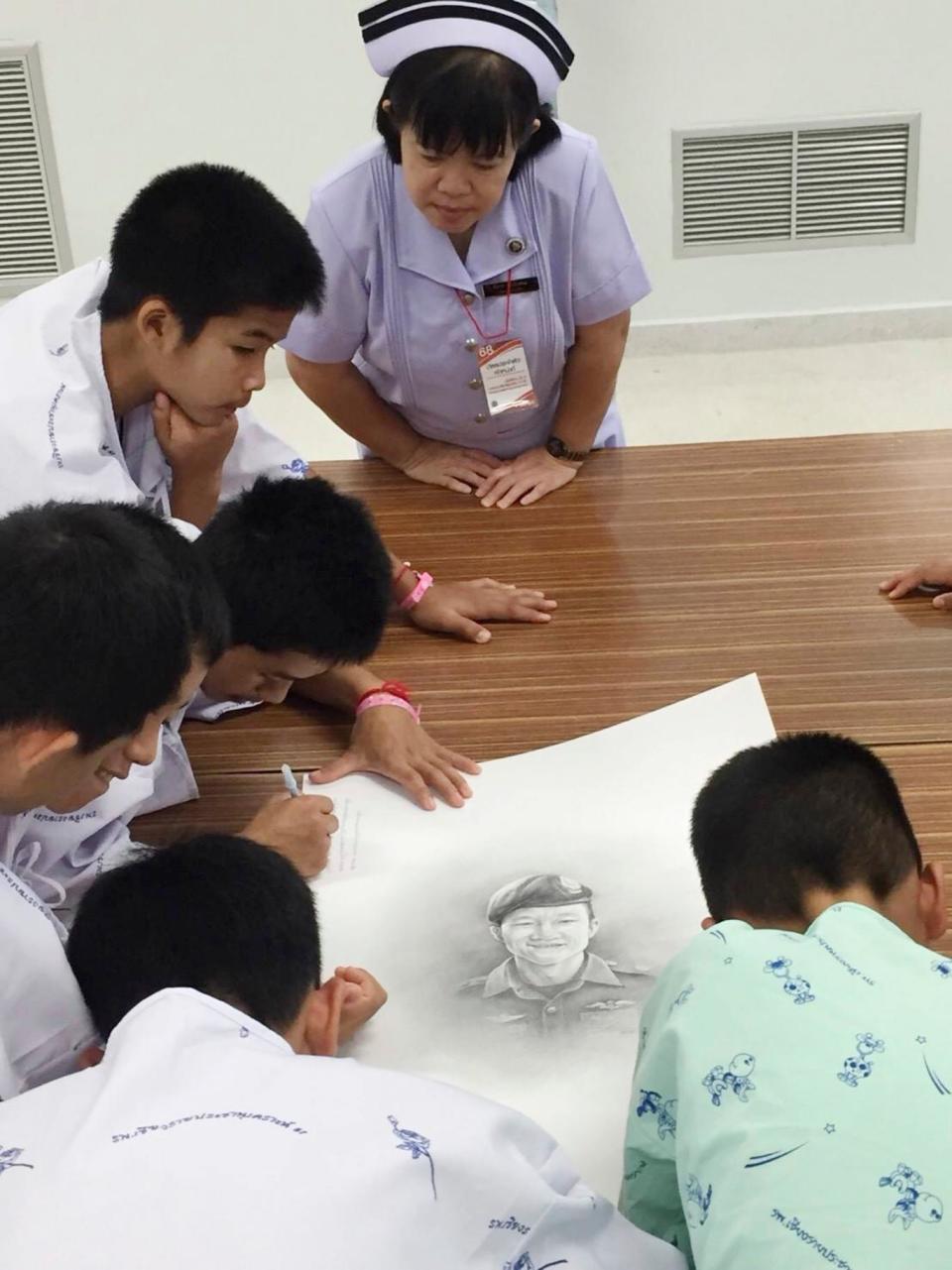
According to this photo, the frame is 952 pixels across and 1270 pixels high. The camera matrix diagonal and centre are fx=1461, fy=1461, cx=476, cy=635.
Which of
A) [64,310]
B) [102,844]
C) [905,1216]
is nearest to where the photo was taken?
[905,1216]

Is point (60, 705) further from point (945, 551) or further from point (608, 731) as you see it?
point (945, 551)

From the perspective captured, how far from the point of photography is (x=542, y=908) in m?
1.27

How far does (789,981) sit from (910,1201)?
0.52ft

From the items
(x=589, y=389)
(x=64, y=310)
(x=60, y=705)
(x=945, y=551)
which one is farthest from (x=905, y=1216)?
(x=589, y=389)

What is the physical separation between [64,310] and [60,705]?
693 millimetres

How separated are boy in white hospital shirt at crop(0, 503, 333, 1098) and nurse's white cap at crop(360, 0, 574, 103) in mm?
792

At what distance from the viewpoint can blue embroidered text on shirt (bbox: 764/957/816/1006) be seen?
0.92m

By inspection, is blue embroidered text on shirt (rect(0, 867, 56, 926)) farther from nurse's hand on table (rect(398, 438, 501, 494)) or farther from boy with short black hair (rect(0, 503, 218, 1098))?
nurse's hand on table (rect(398, 438, 501, 494))

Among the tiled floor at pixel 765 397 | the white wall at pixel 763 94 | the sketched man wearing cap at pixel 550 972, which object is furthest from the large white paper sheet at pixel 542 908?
the white wall at pixel 763 94

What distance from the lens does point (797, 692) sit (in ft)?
4.94

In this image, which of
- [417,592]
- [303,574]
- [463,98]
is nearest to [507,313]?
[463,98]

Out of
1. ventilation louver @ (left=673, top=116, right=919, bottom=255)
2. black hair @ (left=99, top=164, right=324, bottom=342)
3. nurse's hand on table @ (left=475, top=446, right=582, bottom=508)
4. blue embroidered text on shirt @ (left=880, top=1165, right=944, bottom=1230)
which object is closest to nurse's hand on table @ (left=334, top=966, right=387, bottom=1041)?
blue embroidered text on shirt @ (left=880, top=1165, right=944, bottom=1230)

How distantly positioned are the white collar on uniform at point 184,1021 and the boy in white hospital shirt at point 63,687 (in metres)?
0.19

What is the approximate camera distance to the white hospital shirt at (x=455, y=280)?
6.13 feet
